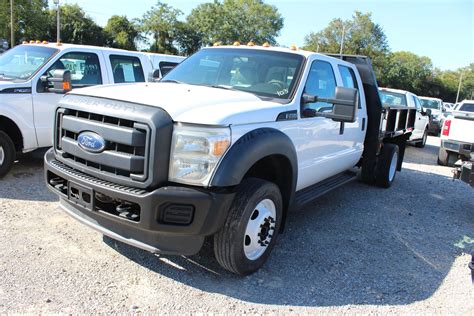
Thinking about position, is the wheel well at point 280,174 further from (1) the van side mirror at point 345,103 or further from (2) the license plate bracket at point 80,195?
(2) the license plate bracket at point 80,195

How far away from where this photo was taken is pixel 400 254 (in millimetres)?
4516

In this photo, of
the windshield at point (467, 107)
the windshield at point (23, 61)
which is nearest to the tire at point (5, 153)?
the windshield at point (23, 61)

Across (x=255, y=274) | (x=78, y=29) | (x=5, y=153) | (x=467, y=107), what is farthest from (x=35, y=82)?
(x=78, y=29)

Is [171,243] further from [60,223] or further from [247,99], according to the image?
[60,223]

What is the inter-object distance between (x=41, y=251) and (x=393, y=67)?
215ft

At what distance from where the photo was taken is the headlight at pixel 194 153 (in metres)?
3.05

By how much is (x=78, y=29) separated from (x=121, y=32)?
5622mm

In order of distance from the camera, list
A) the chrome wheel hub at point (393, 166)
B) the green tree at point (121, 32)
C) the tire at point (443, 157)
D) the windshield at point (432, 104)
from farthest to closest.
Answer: the green tree at point (121, 32), the windshield at point (432, 104), the tire at point (443, 157), the chrome wheel hub at point (393, 166)

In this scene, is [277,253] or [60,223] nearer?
[277,253]

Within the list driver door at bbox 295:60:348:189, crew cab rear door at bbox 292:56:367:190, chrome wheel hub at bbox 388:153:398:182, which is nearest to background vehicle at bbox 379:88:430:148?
chrome wheel hub at bbox 388:153:398:182

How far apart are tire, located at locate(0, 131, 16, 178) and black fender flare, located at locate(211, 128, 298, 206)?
4.07m

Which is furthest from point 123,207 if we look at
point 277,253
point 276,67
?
point 276,67

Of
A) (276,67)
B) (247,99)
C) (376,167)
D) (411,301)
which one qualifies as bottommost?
(411,301)

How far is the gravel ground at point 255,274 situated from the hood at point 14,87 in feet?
4.20
